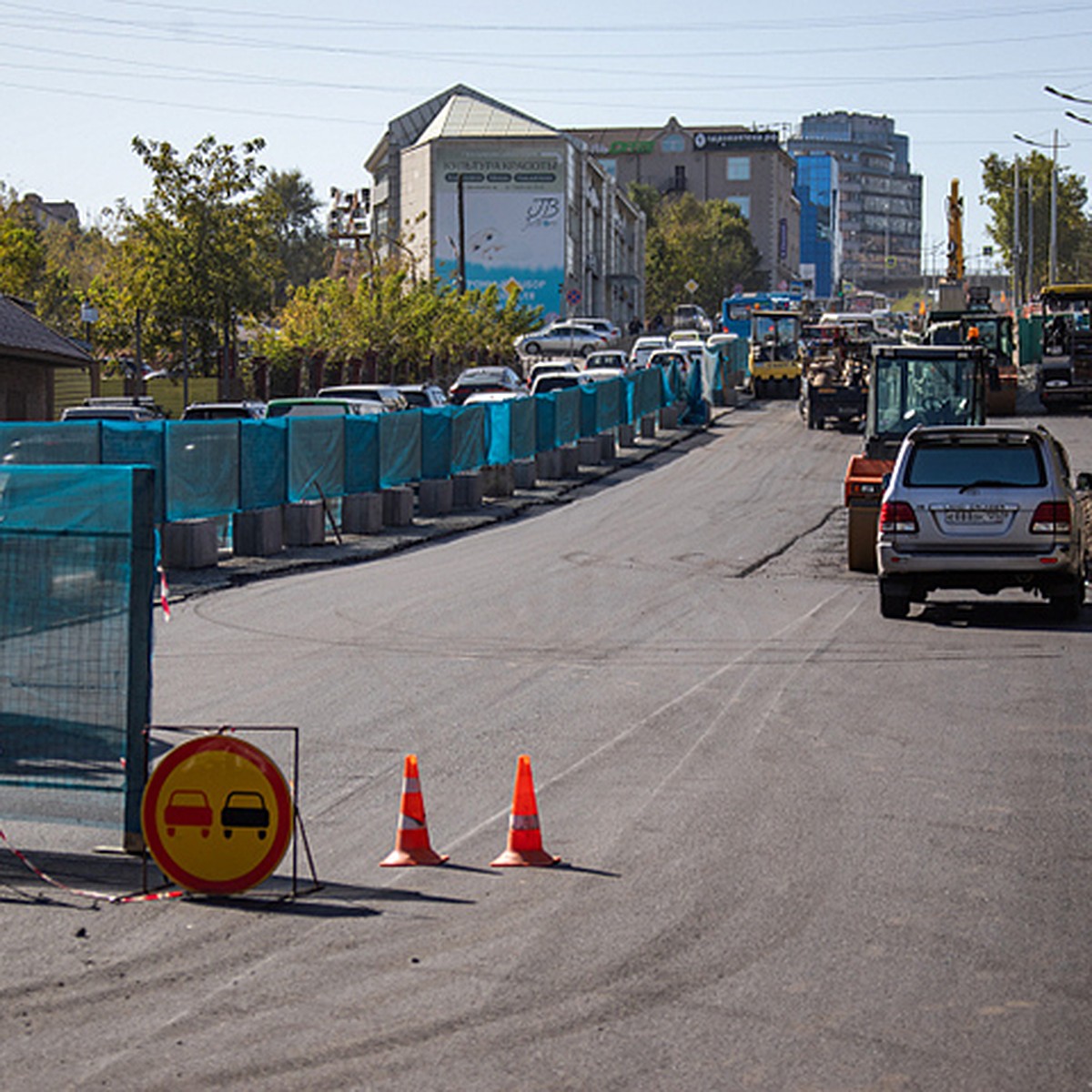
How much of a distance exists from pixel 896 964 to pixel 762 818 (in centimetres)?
264

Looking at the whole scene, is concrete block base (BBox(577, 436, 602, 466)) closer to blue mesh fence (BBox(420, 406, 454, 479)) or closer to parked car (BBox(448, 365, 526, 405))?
parked car (BBox(448, 365, 526, 405))

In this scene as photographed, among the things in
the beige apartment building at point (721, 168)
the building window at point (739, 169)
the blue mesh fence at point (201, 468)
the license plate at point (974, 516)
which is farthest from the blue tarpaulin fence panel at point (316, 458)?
the building window at point (739, 169)

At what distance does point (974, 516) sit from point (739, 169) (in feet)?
583

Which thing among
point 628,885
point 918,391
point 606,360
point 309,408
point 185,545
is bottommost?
point 628,885

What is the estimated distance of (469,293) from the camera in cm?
7788

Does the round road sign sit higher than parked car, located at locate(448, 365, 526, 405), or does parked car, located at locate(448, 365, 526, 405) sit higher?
parked car, located at locate(448, 365, 526, 405)

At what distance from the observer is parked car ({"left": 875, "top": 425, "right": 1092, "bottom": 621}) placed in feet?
58.0

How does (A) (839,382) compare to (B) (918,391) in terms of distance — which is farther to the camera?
(A) (839,382)

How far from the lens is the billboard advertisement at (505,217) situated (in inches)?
3984

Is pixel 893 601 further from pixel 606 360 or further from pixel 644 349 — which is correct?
pixel 644 349

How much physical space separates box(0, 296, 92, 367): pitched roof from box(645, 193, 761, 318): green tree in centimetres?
9701

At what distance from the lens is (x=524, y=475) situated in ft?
124

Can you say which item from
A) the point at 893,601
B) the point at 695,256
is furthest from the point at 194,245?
the point at 695,256

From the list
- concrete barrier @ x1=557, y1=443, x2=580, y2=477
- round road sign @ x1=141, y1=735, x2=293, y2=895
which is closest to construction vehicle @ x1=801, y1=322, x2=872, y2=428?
concrete barrier @ x1=557, y1=443, x2=580, y2=477
